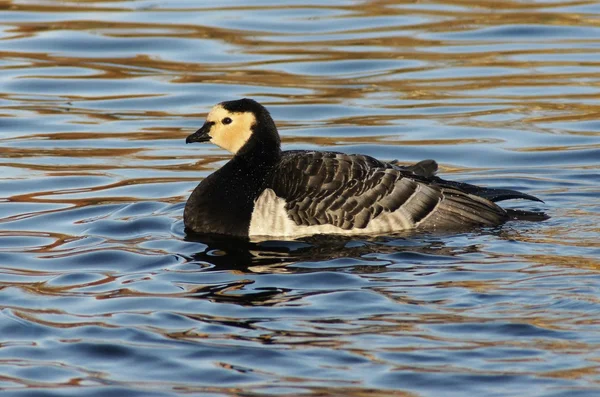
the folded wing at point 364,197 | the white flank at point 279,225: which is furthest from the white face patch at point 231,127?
the white flank at point 279,225

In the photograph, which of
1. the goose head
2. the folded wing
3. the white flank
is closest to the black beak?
the goose head

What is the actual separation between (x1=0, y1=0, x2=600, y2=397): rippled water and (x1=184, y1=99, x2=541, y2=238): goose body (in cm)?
25

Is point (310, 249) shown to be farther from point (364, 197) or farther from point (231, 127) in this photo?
point (231, 127)

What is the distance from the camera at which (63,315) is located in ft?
30.0

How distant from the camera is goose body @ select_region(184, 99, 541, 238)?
443 inches

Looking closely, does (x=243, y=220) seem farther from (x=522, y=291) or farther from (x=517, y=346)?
(x=517, y=346)

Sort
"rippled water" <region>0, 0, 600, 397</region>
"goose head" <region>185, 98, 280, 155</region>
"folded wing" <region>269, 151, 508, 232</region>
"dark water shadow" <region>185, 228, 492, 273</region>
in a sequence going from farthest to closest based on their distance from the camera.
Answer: "goose head" <region>185, 98, 280, 155</region>, "folded wing" <region>269, 151, 508, 232</region>, "dark water shadow" <region>185, 228, 492, 273</region>, "rippled water" <region>0, 0, 600, 397</region>

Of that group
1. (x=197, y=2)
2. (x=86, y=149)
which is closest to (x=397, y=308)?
(x=86, y=149)

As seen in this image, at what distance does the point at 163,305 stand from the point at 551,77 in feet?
33.7

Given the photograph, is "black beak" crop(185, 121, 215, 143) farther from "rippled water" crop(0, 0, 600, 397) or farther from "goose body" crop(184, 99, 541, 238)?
"rippled water" crop(0, 0, 600, 397)

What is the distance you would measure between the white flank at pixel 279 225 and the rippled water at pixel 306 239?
0.17 meters

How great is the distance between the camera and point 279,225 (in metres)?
11.2

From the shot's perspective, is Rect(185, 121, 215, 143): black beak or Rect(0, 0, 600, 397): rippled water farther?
Rect(185, 121, 215, 143): black beak

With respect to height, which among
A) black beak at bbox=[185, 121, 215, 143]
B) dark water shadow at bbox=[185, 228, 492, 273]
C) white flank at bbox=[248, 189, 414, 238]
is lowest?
dark water shadow at bbox=[185, 228, 492, 273]
